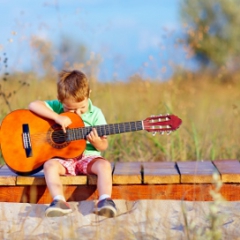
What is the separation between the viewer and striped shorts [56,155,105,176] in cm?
452

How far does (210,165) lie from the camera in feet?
16.3

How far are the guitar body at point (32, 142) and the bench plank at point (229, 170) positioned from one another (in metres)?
0.98

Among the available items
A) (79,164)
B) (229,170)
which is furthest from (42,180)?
(229,170)

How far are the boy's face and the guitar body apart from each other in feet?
0.18

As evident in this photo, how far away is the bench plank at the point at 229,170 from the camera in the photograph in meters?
4.45

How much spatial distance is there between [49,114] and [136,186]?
0.77 meters

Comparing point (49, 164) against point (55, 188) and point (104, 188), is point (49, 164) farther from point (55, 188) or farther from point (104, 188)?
point (104, 188)

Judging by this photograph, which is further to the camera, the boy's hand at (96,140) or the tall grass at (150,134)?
the tall grass at (150,134)

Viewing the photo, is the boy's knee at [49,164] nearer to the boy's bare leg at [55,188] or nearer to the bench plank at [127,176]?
A: the boy's bare leg at [55,188]

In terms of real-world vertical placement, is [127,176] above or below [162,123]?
below

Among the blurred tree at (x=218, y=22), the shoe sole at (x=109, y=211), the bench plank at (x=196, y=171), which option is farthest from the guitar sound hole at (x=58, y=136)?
the blurred tree at (x=218, y=22)

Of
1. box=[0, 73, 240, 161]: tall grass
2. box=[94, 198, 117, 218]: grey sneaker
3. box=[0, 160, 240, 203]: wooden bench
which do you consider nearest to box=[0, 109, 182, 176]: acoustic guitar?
box=[0, 160, 240, 203]: wooden bench

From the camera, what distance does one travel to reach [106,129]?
4.46 meters

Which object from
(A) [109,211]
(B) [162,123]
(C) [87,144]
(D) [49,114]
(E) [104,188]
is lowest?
(A) [109,211]
